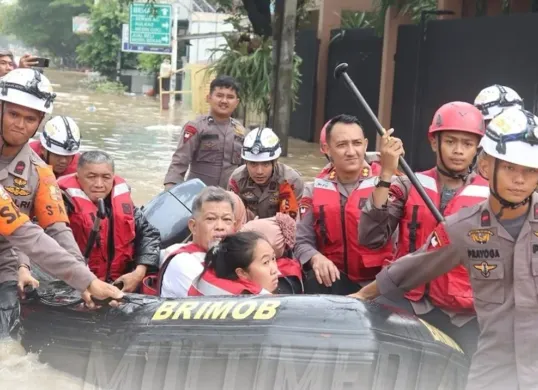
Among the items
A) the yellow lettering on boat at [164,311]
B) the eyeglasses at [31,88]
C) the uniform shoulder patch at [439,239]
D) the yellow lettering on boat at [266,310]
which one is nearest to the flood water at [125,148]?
the yellow lettering on boat at [164,311]

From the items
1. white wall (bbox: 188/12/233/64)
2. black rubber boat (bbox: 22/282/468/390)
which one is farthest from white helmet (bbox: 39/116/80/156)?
white wall (bbox: 188/12/233/64)

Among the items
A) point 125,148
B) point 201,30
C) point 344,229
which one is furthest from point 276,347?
point 201,30

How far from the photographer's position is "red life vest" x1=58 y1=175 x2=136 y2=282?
4839mm

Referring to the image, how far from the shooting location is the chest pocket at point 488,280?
3.07 metres

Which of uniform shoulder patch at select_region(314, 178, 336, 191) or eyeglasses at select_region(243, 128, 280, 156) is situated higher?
eyeglasses at select_region(243, 128, 280, 156)

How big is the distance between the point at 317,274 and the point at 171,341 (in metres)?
1.00

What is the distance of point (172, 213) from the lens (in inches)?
224

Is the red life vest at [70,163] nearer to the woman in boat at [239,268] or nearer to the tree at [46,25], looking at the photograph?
the woman in boat at [239,268]

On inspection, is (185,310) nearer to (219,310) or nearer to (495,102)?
(219,310)

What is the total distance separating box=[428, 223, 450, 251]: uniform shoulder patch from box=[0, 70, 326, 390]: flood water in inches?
71.1

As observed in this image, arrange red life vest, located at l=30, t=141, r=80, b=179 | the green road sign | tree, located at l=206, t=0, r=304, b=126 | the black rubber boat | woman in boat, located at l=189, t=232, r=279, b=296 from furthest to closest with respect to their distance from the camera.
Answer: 1. the green road sign
2. tree, located at l=206, t=0, r=304, b=126
3. red life vest, located at l=30, t=141, r=80, b=179
4. woman in boat, located at l=189, t=232, r=279, b=296
5. the black rubber boat

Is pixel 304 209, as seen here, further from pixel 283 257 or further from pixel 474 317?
pixel 474 317

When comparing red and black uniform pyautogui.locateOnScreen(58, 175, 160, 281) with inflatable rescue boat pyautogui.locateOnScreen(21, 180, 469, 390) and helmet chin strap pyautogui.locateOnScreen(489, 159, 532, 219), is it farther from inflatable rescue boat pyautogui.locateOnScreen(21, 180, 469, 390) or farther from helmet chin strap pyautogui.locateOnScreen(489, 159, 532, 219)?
helmet chin strap pyautogui.locateOnScreen(489, 159, 532, 219)

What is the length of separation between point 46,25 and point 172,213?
71.0 metres
